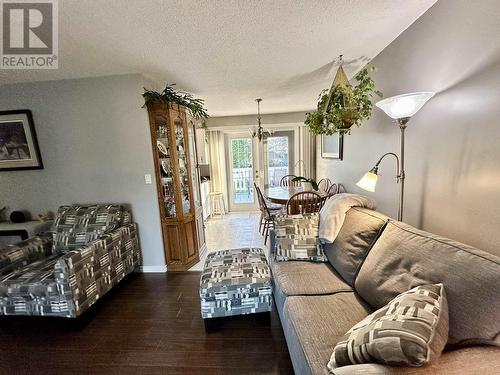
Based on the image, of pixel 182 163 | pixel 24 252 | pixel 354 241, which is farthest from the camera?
pixel 182 163

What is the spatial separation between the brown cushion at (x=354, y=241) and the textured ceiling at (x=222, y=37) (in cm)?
148

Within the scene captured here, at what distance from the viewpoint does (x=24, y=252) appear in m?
2.21

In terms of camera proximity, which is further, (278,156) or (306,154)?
(278,156)

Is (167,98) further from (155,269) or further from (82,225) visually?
(155,269)

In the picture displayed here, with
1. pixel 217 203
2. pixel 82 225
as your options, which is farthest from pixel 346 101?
pixel 217 203

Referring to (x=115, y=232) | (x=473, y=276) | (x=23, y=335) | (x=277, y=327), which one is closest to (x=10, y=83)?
(x=115, y=232)

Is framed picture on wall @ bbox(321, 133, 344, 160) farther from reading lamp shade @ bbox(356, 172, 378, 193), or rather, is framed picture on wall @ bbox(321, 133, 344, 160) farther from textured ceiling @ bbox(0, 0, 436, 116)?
reading lamp shade @ bbox(356, 172, 378, 193)

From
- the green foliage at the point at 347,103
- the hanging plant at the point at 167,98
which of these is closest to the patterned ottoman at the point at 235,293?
the green foliage at the point at 347,103

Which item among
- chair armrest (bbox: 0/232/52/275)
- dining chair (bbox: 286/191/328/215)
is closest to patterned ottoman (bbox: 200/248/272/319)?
dining chair (bbox: 286/191/328/215)

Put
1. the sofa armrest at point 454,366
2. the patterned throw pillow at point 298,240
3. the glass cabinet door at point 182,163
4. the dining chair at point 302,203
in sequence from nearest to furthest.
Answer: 1. the sofa armrest at point 454,366
2. the patterned throw pillow at point 298,240
3. the glass cabinet door at point 182,163
4. the dining chair at point 302,203

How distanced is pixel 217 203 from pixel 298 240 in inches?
148

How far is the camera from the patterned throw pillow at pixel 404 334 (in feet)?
2.37

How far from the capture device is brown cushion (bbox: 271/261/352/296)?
153cm

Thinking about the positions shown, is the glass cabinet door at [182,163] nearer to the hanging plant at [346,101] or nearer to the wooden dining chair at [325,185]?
the hanging plant at [346,101]
